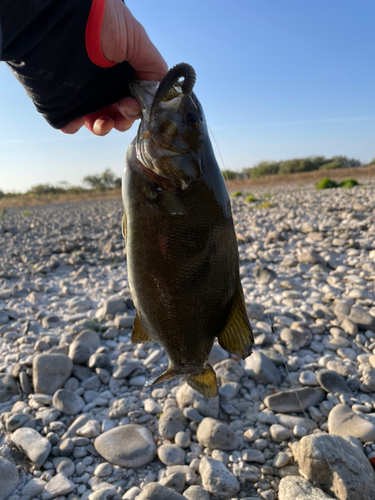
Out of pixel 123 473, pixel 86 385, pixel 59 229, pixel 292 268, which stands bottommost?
pixel 123 473

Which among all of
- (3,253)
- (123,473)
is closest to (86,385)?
(123,473)

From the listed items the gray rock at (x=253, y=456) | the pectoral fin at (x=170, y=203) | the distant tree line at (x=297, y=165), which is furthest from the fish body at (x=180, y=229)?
the distant tree line at (x=297, y=165)

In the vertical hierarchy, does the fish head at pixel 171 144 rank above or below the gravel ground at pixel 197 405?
above

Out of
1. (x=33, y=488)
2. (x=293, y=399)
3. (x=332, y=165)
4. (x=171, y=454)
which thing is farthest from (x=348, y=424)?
(x=332, y=165)

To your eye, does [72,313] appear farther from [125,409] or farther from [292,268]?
[292,268]

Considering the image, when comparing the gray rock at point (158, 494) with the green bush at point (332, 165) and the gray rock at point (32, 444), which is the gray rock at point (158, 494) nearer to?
the gray rock at point (32, 444)

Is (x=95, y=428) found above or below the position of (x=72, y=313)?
below

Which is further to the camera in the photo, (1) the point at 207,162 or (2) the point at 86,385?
(2) the point at 86,385
